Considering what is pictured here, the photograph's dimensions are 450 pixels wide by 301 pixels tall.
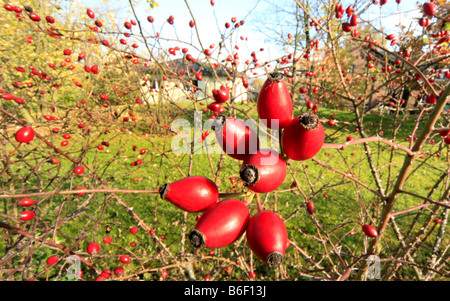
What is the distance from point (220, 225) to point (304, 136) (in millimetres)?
371

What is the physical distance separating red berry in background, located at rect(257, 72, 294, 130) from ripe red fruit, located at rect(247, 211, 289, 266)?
320 millimetres

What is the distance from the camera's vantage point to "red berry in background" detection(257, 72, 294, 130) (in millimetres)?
753

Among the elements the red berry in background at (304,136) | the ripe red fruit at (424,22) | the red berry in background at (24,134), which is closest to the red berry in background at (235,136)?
the red berry in background at (304,136)

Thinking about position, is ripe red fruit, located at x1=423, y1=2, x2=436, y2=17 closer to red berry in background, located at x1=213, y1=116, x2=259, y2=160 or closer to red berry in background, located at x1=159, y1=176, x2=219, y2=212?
red berry in background, located at x1=213, y1=116, x2=259, y2=160

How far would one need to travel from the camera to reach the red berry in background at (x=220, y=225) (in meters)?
0.73

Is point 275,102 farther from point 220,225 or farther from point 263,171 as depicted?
point 220,225

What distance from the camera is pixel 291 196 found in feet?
15.9

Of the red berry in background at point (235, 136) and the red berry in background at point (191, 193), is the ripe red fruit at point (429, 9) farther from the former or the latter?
the red berry in background at point (191, 193)

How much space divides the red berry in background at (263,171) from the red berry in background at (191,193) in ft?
0.51

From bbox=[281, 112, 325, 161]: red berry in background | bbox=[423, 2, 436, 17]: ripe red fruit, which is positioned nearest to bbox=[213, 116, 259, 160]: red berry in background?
bbox=[281, 112, 325, 161]: red berry in background

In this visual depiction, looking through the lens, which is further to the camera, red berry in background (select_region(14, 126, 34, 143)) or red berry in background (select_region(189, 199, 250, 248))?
red berry in background (select_region(14, 126, 34, 143))
